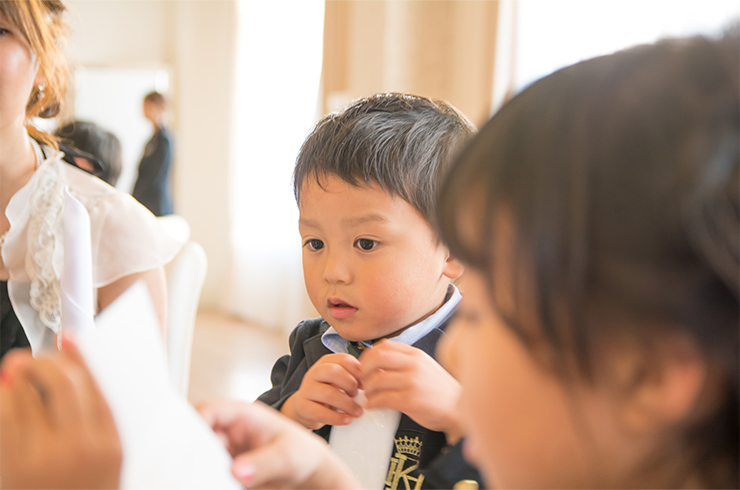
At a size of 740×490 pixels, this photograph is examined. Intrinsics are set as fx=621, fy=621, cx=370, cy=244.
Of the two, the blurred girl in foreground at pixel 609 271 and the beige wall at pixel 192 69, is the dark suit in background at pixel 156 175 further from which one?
the blurred girl in foreground at pixel 609 271

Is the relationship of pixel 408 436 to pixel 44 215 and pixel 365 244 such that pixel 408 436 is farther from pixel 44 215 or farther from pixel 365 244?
pixel 44 215

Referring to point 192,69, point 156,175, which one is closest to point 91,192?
point 156,175

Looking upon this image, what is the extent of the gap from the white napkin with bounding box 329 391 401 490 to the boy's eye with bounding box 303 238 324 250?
240mm

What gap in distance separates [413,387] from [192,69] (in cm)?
557

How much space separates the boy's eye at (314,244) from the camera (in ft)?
3.10

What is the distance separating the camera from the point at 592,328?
394 millimetres

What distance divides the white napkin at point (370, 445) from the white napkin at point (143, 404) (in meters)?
0.38

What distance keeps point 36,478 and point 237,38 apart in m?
5.21

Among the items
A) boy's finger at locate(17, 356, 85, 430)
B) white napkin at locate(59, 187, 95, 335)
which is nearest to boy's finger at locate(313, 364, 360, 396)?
boy's finger at locate(17, 356, 85, 430)

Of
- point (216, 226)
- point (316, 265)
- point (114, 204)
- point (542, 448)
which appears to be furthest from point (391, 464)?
point (216, 226)

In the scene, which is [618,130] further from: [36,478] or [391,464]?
[391,464]

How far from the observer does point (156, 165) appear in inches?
212

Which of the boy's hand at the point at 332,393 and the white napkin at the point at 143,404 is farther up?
the white napkin at the point at 143,404

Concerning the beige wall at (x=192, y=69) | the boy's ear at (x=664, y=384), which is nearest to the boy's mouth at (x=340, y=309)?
the boy's ear at (x=664, y=384)
